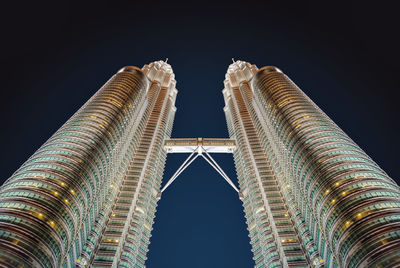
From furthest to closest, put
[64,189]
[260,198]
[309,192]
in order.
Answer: [260,198]
[309,192]
[64,189]

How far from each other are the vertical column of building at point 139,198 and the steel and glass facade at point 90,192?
0.27 metres

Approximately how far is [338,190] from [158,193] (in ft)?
220

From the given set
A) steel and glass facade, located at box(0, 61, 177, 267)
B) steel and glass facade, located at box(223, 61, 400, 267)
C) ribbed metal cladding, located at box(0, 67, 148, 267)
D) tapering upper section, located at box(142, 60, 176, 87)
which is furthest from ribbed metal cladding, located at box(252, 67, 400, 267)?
tapering upper section, located at box(142, 60, 176, 87)

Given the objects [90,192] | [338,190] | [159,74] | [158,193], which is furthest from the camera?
[159,74]

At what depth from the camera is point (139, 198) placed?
10225cm

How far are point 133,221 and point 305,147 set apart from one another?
2059 inches

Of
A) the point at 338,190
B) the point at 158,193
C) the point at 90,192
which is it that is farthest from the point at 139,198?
the point at 338,190

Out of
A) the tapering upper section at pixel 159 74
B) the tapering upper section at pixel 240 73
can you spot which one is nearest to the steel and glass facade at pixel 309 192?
the tapering upper section at pixel 240 73

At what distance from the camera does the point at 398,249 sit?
159 ft

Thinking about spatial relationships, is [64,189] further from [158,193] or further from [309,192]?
[158,193]

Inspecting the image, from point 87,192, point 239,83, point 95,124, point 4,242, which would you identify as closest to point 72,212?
point 87,192

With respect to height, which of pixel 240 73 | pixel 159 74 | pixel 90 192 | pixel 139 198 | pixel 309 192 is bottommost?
pixel 309 192

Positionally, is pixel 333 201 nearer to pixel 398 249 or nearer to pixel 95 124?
pixel 398 249

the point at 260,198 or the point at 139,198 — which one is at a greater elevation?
the point at 139,198
